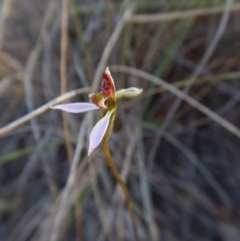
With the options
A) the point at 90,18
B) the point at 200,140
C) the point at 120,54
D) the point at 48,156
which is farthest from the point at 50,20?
the point at 200,140

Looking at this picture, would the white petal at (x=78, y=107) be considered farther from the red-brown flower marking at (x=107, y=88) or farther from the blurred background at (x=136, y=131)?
the blurred background at (x=136, y=131)

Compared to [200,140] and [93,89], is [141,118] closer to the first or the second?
[200,140]

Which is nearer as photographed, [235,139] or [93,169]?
[93,169]

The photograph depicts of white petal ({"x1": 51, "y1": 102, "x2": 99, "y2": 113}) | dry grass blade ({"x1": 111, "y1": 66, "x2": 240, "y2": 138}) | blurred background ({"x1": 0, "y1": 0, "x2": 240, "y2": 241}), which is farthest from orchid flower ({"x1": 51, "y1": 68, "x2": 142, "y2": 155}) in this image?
blurred background ({"x1": 0, "y1": 0, "x2": 240, "y2": 241})

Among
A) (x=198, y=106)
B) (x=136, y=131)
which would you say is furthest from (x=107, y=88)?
(x=136, y=131)

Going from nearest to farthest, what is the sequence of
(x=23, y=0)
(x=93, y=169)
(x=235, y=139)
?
(x=93, y=169), (x=235, y=139), (x=23, y=0)

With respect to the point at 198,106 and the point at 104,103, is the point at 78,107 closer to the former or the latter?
the point at 104,103
